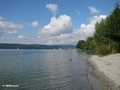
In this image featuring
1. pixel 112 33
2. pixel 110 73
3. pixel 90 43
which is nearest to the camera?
pixel 110 73

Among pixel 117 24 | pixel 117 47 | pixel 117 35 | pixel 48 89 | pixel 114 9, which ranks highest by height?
pixel 114 9

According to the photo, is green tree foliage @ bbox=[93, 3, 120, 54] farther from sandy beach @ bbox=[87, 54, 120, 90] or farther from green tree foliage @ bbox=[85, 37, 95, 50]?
green tree foliage @ bbox=[85, 37, 95, 50]

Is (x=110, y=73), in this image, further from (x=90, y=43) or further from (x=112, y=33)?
(x=90, y=43)

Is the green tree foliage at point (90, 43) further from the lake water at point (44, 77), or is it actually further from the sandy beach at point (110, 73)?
the sandy beach at point (110, 73)

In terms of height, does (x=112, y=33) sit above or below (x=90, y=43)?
above

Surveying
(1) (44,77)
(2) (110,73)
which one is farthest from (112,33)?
(1) (44,77)

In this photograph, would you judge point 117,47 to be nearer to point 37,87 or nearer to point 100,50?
point 100,50

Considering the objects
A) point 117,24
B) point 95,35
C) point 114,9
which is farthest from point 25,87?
point 95,35

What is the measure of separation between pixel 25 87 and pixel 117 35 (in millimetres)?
39257

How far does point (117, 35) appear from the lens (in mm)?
48438

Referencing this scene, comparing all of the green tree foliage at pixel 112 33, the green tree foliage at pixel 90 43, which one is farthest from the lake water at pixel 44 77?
the green tree foliage at pixel 90 43

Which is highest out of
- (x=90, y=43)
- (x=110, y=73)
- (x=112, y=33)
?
(x=112, y=33)

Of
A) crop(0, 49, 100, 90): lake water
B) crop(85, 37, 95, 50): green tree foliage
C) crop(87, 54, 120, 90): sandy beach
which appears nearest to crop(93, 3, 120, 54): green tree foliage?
crop(0, 49, 100, 90): lake water

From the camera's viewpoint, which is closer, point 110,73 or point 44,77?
point 110,73
